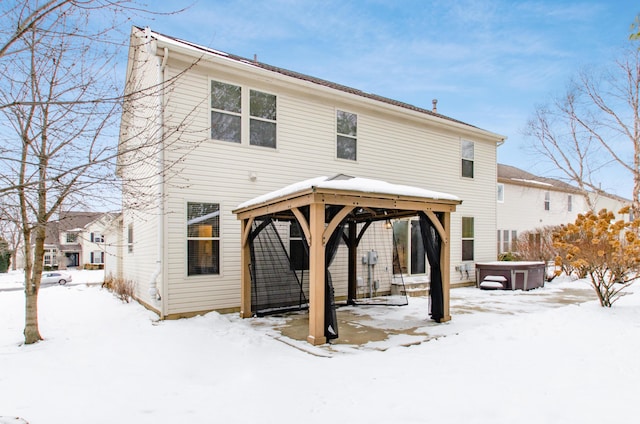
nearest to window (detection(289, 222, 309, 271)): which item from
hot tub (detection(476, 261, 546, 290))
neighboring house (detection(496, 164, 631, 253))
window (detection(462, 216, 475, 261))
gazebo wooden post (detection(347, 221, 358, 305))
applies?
gazebo wooden post (detection(347, 221, 358, 305))

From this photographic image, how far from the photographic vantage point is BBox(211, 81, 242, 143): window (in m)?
8.17

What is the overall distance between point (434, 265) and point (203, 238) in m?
4.49

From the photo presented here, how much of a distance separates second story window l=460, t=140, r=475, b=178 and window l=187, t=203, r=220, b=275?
8.02m

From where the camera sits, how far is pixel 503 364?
15.3 feet

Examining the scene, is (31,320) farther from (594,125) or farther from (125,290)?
(594,125)

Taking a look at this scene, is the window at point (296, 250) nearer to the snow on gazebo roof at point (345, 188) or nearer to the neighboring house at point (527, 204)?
the snow on gazebo roof at point (345, 188)

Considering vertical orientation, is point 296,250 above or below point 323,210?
below

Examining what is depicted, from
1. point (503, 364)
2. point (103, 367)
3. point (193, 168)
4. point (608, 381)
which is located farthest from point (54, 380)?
point (608, 381)

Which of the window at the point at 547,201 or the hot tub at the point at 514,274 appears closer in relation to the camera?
the hot tub at the point at 514,274

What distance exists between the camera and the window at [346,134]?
32.6 ft

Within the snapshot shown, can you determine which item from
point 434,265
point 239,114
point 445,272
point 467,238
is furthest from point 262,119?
point 467,238

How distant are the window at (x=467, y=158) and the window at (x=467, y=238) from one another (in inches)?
55.6

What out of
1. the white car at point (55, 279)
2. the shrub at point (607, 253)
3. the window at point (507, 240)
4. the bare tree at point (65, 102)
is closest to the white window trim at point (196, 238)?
the bare tree at point (65, 102)

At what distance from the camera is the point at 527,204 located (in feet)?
69.6
